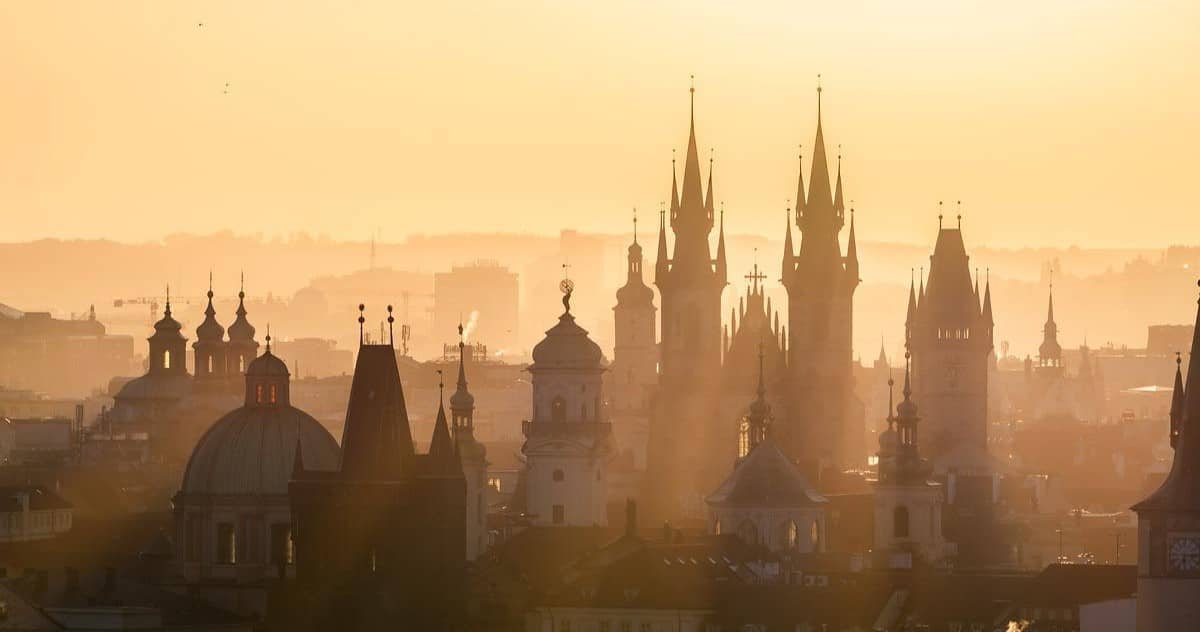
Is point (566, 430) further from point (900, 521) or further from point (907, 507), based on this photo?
point (900, 521)

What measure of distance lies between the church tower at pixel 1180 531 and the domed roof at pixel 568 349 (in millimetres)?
71692

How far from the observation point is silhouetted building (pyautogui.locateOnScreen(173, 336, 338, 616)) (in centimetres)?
13300

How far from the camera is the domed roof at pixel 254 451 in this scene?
439 ft

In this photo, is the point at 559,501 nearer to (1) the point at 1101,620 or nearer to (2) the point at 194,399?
(2) the point at 194,399

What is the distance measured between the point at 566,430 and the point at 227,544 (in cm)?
5445

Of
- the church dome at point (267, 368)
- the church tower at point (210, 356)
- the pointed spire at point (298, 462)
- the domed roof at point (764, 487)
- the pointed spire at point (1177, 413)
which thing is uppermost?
the church tower at point (210, 356)

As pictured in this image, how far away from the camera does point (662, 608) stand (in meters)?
140

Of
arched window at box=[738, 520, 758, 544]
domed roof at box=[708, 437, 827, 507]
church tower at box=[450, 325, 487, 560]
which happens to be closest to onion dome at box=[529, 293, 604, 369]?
church tower at box=[450, 325, 487, 560]

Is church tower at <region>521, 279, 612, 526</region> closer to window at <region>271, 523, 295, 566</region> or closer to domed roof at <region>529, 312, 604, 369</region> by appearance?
domed roof at <region>529, 312, 604, 369</region>

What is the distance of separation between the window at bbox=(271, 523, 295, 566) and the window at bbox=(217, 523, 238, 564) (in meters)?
1.73

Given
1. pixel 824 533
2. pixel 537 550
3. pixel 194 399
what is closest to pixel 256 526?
pixel 537 550

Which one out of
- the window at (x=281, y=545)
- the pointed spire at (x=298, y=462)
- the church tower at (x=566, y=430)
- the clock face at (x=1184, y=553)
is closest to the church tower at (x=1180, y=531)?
the clock face at (x=1184, y=553)

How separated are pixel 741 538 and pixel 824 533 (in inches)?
327

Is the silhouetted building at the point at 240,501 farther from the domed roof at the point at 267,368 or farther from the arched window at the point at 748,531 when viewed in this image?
the arched window at the point at 748,531
